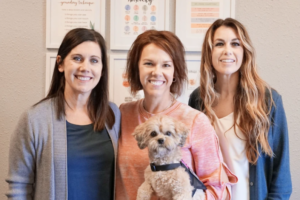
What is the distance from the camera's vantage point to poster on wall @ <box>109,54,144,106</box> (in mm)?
1938

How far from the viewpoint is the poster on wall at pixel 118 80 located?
1.94m

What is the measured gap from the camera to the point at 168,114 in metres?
1.32

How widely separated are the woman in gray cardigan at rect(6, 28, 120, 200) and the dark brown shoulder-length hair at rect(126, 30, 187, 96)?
0.19 meters

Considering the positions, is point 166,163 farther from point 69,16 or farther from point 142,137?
point 69,16

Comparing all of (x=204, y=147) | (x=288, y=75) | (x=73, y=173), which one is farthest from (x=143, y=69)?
(x=288, y=75)

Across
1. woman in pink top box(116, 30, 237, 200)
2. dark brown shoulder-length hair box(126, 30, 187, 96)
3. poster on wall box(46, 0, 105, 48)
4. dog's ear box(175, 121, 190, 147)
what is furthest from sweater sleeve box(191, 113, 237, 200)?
poster on wall box(46, 0, 105, 48)

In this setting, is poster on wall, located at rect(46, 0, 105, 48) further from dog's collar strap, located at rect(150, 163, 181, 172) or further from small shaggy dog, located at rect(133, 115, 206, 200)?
dog's collar strap, located at rect(150, 163, 181, 172)

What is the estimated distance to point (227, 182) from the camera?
1290 millimetres

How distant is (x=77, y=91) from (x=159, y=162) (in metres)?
0.62

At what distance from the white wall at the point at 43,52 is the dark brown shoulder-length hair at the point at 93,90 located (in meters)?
0.59

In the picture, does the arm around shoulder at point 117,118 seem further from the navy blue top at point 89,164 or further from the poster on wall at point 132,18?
the poster on wall at point 132,18

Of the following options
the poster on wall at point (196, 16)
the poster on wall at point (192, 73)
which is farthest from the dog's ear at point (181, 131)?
the poster on wall at point (196, 16)

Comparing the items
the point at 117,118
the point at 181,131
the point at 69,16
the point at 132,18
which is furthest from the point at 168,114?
the point at 69,16

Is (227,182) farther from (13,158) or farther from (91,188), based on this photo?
(13,158)
